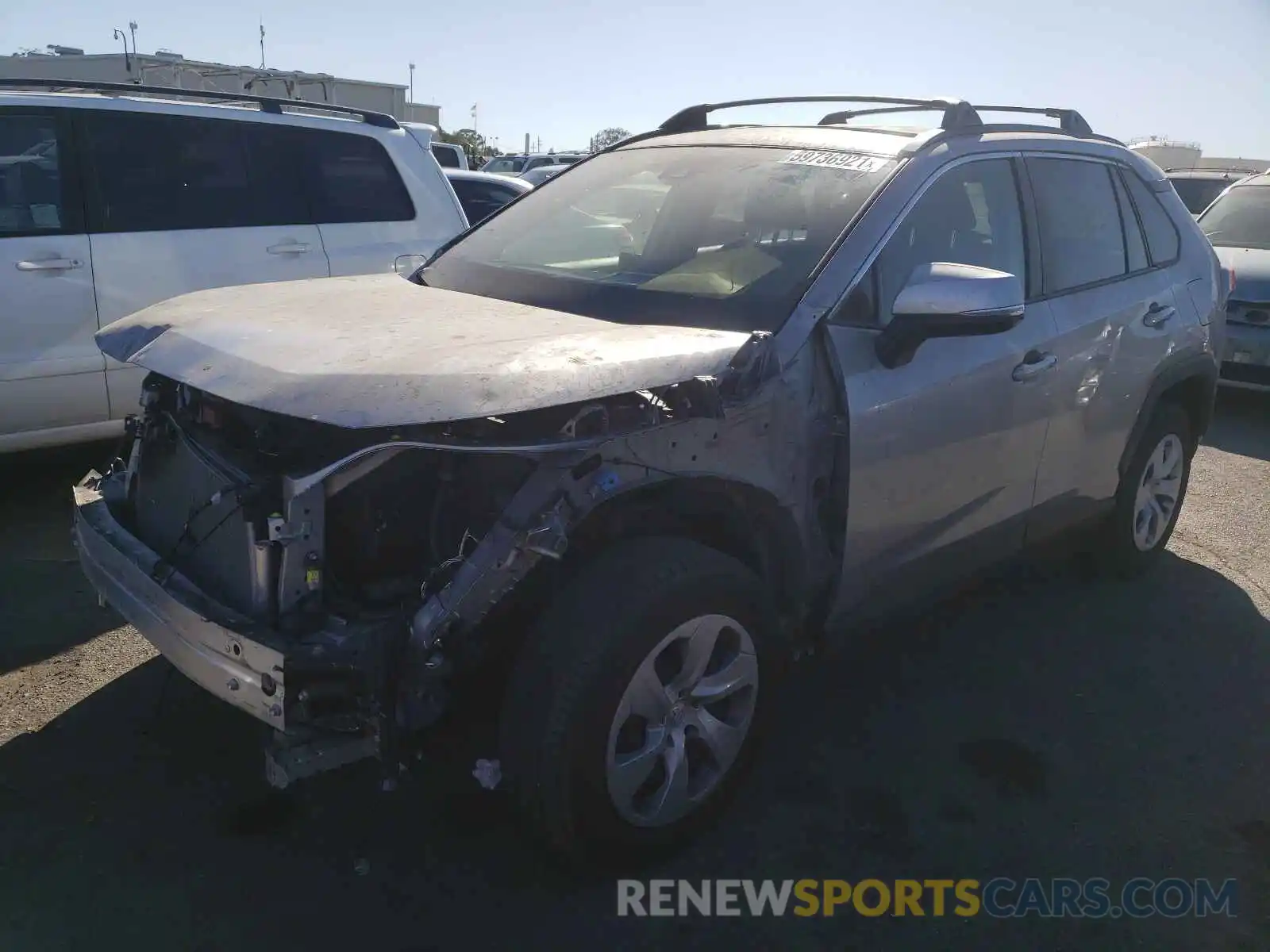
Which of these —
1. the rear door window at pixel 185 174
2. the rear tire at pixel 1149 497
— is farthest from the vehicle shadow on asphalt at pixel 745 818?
the rear door window at pixel 185 174

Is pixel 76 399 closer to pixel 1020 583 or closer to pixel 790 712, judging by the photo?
pixel 790 712

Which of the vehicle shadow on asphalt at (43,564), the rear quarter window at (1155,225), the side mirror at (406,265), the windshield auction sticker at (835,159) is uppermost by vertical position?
the windshield auction sticker at (835,159)

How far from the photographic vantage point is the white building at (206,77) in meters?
12.6

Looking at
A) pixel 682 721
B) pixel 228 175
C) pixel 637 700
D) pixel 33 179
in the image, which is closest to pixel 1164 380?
pixel 682 721

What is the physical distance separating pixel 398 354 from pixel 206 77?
1320 centimetres

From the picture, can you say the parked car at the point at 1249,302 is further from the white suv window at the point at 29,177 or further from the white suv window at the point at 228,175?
the white suv window at the point at 29,177

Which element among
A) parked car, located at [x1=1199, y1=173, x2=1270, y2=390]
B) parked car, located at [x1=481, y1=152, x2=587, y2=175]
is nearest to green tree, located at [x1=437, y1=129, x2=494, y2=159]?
parked car, located at [x1=481, y1=152, x2=587, y2=175]

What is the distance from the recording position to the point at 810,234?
3201 mm

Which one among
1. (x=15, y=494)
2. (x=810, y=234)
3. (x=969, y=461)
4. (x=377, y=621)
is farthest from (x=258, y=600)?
(x=15, y=494)

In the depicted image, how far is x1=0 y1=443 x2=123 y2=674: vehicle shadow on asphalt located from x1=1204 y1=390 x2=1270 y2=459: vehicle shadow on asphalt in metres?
6.84

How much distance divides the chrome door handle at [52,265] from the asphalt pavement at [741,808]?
4.85 ft

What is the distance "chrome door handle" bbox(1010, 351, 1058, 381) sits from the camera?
3.54 meters

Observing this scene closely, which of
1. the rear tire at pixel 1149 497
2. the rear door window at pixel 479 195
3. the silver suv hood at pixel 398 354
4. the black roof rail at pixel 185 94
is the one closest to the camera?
the silver suv hood at pixel 398 354

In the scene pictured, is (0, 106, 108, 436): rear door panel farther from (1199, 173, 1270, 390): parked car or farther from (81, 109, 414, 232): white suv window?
(1199, 173, 1270, 390): parked car
